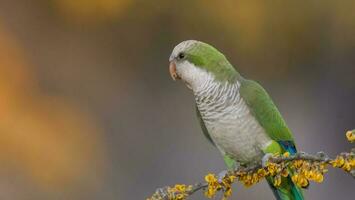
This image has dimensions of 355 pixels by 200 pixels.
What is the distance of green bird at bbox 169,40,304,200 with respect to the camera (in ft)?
2.93

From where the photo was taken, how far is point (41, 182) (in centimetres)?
Result: 146

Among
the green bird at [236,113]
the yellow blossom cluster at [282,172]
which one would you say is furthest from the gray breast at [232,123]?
the yellow blossom cluster at [282,172]

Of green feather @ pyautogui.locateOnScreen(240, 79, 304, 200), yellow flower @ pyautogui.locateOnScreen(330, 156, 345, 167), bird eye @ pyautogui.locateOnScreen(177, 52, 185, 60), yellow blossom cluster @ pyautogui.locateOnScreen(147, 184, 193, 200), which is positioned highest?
bird eye @ pyautogui.locateOnScreen(177, 52, 185, 60)

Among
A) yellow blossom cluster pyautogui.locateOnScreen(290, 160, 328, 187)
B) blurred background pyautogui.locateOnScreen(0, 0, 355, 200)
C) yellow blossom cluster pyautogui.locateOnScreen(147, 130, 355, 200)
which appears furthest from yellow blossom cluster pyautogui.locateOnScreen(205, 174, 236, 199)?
blurred background pyautogui.locateOnScreen(0, 0, 355, 200)

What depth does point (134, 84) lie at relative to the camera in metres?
1.48

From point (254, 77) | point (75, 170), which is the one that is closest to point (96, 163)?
point (75, 170)

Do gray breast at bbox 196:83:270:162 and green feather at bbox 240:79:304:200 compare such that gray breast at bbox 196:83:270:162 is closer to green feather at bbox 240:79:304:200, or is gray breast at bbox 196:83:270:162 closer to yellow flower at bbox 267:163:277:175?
green feather at bbox 240:79:304:200

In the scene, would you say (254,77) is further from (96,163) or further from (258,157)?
(258,157)

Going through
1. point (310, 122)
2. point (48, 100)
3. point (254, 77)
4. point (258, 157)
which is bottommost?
point (258, 157)

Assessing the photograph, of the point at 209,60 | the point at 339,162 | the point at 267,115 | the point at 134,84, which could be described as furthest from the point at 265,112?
Answer: the point at 134,84

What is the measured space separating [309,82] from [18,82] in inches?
28.0

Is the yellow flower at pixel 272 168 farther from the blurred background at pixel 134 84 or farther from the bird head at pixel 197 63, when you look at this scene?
the blurred background at pixel 134 84

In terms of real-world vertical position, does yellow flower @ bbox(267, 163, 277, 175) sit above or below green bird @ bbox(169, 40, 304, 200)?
Result: below

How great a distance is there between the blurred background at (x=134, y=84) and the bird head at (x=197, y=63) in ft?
1.88
